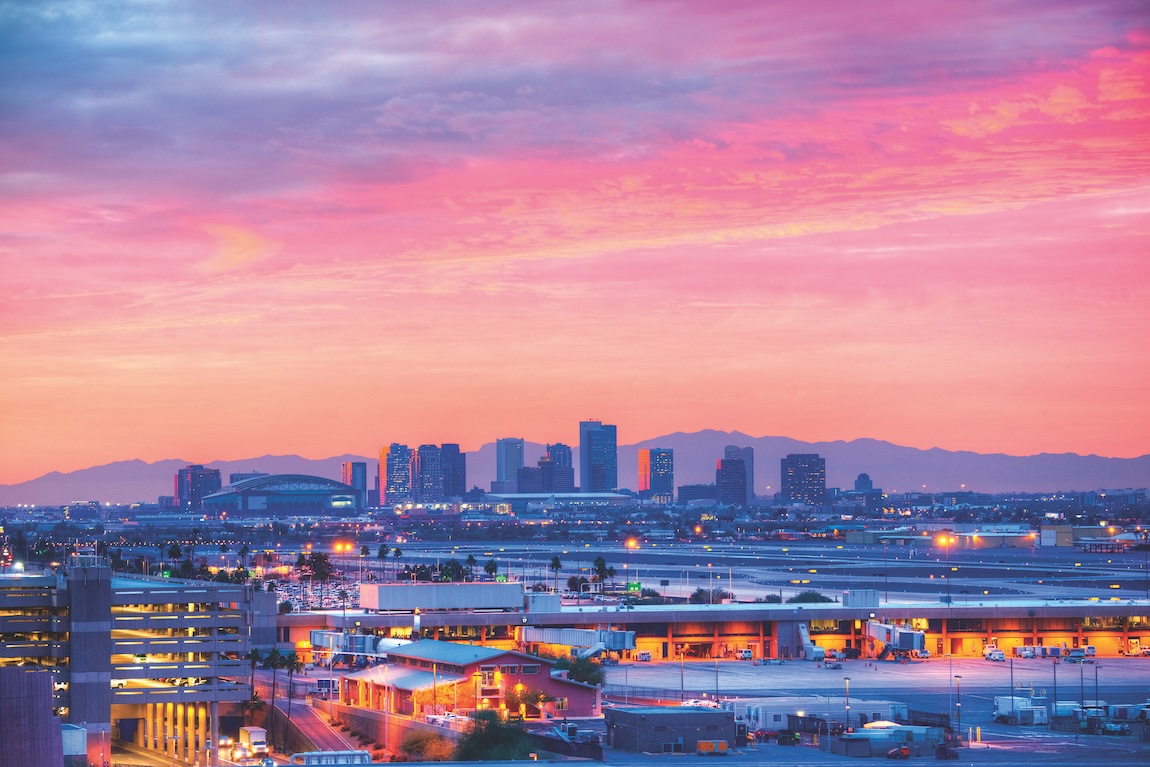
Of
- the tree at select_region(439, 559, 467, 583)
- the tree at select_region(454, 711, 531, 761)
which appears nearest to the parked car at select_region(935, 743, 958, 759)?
the tree at select_region(454, 711, 531, 761)

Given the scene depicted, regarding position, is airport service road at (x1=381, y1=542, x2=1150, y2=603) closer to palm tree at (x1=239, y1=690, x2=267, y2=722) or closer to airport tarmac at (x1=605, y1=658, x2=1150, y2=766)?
airport tarmac at (x1=605, y1=658, x2=1150, y2=766)

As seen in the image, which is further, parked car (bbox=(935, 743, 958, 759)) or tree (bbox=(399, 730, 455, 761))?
tree (bbox=(399, 730, 455, 761))

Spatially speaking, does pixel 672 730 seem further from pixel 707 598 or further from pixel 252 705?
pixel 707 598

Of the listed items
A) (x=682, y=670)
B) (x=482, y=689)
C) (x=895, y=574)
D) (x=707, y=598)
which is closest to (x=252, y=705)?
(x=482, y=689)

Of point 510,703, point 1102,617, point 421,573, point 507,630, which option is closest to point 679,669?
point 507,630

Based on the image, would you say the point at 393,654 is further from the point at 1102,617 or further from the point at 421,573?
the point at 421,573
